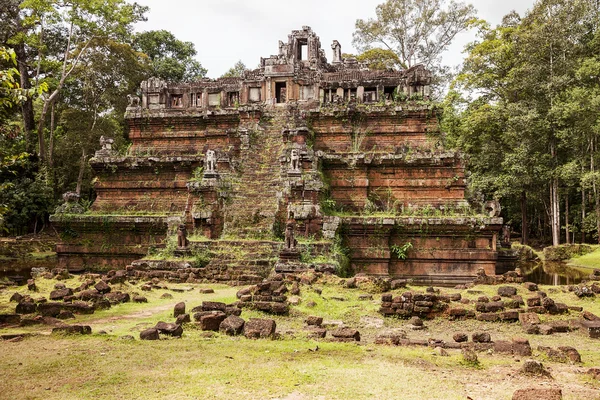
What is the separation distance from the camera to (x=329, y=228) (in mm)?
14922

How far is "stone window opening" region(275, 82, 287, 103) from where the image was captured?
71.1ft

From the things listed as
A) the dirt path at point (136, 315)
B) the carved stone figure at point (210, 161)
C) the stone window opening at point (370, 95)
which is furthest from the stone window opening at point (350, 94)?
the dirt path at point (136, 315)

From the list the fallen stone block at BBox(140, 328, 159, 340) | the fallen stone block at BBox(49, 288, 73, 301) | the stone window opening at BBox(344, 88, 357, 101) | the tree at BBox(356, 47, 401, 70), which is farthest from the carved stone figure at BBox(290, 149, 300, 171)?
the tree at BBox(356, 47, 401, 70)

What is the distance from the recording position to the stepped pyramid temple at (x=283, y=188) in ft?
50.3

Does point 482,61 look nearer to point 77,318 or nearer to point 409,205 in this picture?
point 409,205

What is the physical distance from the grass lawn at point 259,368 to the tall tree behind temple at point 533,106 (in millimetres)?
22615

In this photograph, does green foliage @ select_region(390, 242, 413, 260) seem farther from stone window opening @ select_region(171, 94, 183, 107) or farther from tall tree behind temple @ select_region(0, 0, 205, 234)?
tall tree behind temple @ select_region(0, 0, 205, 234)

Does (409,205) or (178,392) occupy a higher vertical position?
(409,205)

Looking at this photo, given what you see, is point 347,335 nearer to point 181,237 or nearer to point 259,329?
point 259,329

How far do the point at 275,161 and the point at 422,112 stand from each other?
6088mm

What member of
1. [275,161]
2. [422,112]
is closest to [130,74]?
[275,161]

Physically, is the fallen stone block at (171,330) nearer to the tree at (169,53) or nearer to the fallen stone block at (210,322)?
the fallen stone block at (210,322)

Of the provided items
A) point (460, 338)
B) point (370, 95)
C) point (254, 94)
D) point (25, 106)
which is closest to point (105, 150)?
point (254, 94)

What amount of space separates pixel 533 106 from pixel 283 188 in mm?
19374
